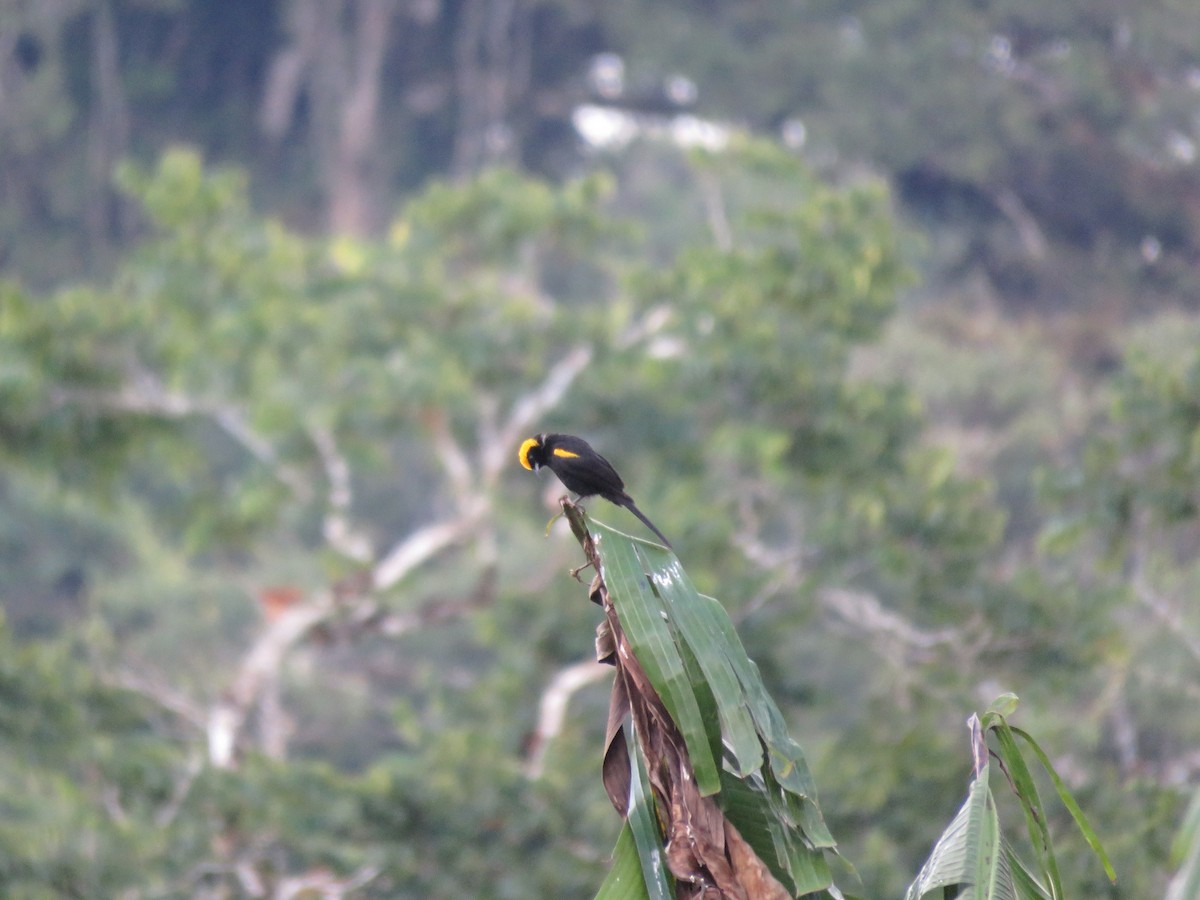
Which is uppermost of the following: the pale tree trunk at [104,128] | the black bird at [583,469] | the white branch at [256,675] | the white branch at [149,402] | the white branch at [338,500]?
the pale tree trunk at [104,128]

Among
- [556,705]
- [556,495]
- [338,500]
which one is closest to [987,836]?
[556,705]

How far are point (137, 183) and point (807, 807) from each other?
19.9 ft

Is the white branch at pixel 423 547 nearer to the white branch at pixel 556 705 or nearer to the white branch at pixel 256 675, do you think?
the white branch at pixel 256 675

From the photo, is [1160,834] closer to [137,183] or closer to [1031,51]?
[137,183]

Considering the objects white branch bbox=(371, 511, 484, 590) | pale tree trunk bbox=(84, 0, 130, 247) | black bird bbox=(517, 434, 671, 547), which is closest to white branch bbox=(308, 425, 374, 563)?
white branch bbox=(371, 511, 484, 590)

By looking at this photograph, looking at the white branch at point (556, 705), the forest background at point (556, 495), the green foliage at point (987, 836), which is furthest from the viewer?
the white branch at point (556, 705)

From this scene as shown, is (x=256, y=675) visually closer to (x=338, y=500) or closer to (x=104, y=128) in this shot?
(x=338, y=500)

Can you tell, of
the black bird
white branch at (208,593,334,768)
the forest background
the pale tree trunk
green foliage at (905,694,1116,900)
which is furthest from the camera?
the pale tree trunk

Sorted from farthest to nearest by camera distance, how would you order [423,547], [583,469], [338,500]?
[338,500], [423,547], [583,469]

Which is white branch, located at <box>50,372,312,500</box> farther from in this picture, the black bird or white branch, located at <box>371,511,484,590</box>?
the black bird

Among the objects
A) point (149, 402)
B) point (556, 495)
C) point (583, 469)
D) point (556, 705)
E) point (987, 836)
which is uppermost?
point (149, 402)

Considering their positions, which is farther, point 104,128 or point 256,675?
point 104,128

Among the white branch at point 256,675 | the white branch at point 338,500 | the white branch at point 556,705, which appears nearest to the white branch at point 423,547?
the white branch at point 338,500

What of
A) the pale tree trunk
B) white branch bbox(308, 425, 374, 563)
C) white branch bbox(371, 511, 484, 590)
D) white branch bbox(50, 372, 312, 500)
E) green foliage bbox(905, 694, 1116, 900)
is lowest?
green foliage bbox(905, 694, 1116, 900)
